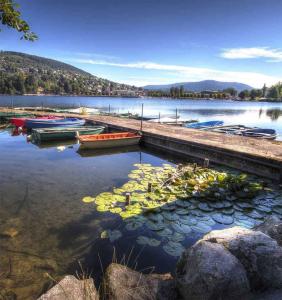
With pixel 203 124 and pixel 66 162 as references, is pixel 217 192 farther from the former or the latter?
pixel 203 124

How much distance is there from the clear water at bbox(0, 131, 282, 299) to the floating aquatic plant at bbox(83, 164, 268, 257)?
204mm

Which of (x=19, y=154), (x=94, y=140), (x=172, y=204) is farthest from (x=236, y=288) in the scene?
(x=19, y=154)

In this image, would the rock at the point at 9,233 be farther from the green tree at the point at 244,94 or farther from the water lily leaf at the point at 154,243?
the green tree at the point at 244,94

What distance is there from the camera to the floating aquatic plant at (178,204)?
602cm

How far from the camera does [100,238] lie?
18.7ft

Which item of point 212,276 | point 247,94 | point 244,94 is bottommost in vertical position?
point 212,276

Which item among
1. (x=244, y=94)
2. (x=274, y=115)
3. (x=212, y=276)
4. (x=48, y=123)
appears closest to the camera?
(x=212, y=276)

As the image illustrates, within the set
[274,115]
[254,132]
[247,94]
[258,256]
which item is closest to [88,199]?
[258,256]

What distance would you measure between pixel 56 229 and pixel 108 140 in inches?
364

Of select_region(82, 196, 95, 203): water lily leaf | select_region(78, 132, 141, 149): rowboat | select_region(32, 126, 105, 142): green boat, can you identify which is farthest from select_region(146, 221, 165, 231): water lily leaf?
select_region(32, 126, 105, 142): green boat

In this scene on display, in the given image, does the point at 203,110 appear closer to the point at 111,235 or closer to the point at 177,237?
the point at 177,237

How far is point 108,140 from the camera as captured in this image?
14.9m

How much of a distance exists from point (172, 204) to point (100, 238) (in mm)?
2486

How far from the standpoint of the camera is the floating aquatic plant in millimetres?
6016
